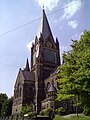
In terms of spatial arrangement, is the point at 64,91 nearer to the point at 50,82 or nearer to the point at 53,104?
the point at 53,104

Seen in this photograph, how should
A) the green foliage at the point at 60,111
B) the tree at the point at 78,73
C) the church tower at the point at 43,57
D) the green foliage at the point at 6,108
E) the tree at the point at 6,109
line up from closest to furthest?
the tree at the point at 78,73
the green foliage at the point at 60,111
the church tower at the point at 43,57
the green foliage at the point at 6,108
the tree at the point at 6,109

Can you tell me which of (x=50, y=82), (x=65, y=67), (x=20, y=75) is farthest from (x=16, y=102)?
(x=65, y=67)

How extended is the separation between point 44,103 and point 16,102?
13.5 metres

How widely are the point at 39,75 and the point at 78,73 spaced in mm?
39739

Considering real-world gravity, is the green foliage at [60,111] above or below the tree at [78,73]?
below

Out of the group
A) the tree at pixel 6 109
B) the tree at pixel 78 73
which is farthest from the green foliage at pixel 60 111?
the tree at pixel 6 109

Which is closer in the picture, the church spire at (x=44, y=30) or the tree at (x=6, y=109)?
the church spire at (x=44, y=30)

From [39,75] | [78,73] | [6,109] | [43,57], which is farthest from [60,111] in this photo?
[6,109]

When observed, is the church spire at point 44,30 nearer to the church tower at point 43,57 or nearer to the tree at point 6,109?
the church tower at point 43,57

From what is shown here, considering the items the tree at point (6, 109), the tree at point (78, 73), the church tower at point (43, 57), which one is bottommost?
the tree at point (6, 109)

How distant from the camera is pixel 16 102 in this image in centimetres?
6275

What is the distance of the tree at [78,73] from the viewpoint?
2084 centimetres

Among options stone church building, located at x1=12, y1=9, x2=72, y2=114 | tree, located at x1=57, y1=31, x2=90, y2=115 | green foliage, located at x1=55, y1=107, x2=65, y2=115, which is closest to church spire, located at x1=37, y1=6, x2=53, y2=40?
stone church building, located at x1=12, y1=9, x2=72, y2=114

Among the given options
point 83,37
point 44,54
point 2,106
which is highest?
point 44,54
